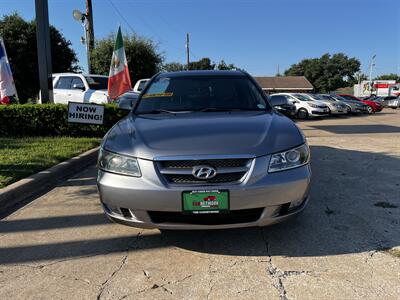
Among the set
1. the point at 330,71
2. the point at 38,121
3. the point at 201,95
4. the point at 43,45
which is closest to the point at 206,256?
the point at 201,95

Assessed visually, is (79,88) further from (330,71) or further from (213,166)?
(330,71)

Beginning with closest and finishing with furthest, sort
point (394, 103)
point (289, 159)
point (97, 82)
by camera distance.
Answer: point (289, 159) < point (97, 82) < point (394, 103)

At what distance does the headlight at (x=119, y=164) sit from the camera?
3045 mm

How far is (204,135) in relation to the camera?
127 inches

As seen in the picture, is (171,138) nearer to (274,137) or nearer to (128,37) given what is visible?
(274,137)

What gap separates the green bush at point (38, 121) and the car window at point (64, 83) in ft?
13.9

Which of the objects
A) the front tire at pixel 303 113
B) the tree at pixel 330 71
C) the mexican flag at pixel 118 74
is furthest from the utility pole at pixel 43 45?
the tree at pixel 330 71

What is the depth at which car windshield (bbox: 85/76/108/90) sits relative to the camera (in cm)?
1319

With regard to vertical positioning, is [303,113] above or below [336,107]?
below

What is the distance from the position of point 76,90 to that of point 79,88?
0.51 feet

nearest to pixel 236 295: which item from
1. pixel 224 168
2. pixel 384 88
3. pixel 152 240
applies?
pixel 224 168

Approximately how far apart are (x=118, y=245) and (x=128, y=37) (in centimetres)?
2161

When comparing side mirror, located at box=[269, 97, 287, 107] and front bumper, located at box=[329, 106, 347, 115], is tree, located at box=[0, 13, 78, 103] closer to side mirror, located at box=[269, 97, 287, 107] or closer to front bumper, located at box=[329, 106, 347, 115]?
front bumper, located at box=[329, 106, 347, 115]

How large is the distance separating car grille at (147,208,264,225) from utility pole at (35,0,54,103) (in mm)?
8093
